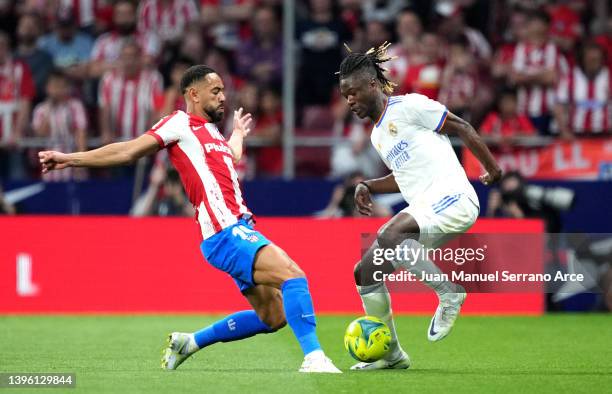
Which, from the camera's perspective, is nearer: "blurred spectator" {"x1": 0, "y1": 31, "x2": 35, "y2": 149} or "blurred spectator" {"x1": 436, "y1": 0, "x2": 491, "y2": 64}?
"blurred spectator" {"x1": 0, "y1": 31, "x2": 35, "y2": 149}

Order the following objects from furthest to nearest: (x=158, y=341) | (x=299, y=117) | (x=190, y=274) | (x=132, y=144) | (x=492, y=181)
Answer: (x=299, y=117)
(x=190, y=274)
(x=158, y=341)
(x=492, y=181)
(x=132, y=144)

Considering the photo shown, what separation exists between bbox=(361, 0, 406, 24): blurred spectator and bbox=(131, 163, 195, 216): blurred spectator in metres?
3.78

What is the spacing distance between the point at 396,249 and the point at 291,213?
23.6 feet

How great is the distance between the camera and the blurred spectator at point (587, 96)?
14.9 m

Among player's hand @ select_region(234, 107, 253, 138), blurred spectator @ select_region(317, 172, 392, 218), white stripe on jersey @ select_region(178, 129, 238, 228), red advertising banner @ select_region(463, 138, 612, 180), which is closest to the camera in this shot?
white stripe on jersey @ select_region(178, 129, 238, 228)

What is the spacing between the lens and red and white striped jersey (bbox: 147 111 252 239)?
7848mm

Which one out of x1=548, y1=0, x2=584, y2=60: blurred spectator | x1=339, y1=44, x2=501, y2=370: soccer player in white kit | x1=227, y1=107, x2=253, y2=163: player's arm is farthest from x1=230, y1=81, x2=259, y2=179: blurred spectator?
x1=339, y1=44, x2=501, y2=370: soccer player in white kit

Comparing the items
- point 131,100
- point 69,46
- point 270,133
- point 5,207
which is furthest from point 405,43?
point 5,207

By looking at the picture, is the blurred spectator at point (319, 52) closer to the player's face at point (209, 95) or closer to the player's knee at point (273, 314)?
the player's face at point (209, 95)

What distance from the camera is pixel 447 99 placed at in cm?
1499

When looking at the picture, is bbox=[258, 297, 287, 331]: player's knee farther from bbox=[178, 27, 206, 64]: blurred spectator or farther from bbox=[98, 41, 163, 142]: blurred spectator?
bbox=[178, 27, 206, 64]: blurred spectator

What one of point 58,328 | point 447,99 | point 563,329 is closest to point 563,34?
point 447,99

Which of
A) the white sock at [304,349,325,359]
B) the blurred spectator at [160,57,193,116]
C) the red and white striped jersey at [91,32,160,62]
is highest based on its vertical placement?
the red and white striped jersey at [91,32,160,62]

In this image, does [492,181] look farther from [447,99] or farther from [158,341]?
[447,99]
